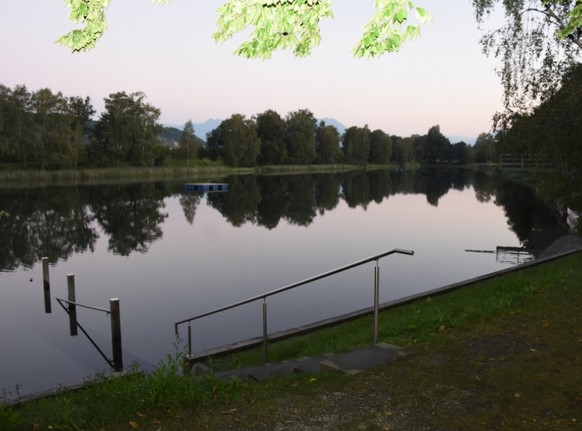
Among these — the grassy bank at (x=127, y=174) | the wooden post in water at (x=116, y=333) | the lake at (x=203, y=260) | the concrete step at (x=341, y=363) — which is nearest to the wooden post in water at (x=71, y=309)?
the lake at (x=203, y=260)

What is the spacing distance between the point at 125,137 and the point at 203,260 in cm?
7924

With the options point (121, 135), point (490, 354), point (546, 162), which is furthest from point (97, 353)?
point (121, 135)

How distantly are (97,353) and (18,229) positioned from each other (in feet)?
89.9

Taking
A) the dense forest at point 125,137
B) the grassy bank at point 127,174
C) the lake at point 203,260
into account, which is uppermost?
the dense forest at point 125,137

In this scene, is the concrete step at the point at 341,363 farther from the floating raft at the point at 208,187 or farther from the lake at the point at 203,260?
the floating raft at the point at 208,187

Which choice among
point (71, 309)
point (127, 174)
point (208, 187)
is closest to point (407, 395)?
point (71, 309)

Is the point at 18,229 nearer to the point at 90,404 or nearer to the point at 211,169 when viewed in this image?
the point at 90,404

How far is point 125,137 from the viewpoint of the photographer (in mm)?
98688

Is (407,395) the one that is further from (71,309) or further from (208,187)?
(208,187)

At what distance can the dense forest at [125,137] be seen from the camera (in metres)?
81.2

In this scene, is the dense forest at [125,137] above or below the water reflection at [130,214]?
above

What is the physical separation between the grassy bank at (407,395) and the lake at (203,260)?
6.16 m

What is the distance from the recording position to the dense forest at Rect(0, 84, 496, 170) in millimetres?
81250

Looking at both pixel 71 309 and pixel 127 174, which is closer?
pixel 71 309
